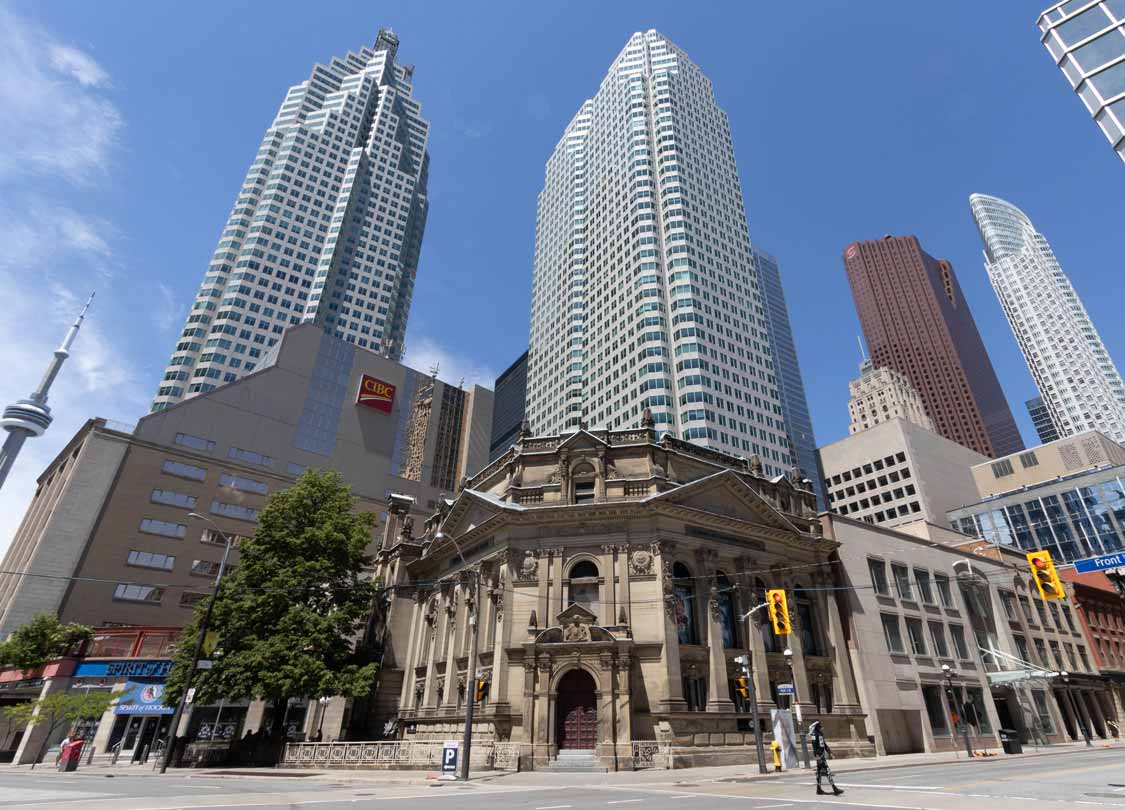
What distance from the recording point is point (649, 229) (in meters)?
105

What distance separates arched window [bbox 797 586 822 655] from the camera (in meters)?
38.3

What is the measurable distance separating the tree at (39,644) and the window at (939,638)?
194 feet

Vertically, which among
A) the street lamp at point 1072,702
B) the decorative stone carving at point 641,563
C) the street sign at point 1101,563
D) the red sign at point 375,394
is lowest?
the street lamp at point 1072,702

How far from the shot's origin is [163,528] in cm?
5991

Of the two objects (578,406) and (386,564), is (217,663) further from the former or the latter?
(578,406)

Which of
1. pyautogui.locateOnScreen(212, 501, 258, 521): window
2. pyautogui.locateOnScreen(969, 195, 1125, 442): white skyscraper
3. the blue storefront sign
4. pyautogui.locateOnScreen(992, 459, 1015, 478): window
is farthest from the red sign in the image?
pyautogui.locateOnScreen(969, 195, 1125, 442): white skyscraper

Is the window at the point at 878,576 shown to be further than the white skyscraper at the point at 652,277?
No

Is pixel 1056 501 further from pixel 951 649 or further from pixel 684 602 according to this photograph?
pixel 684 602

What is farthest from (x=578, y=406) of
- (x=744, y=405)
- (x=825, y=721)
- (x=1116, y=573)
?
(x=1116, y=573)

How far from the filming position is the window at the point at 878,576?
42.1 m

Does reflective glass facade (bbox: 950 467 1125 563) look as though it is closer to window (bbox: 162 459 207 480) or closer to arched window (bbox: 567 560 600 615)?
arched window (bbox: 567 560 600 615)

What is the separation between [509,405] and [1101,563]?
161m

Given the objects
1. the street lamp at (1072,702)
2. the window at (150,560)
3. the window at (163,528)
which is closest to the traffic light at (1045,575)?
the street lamp at (1072,702)

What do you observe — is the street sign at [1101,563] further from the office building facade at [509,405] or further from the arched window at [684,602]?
the office building facade at [509,405]
